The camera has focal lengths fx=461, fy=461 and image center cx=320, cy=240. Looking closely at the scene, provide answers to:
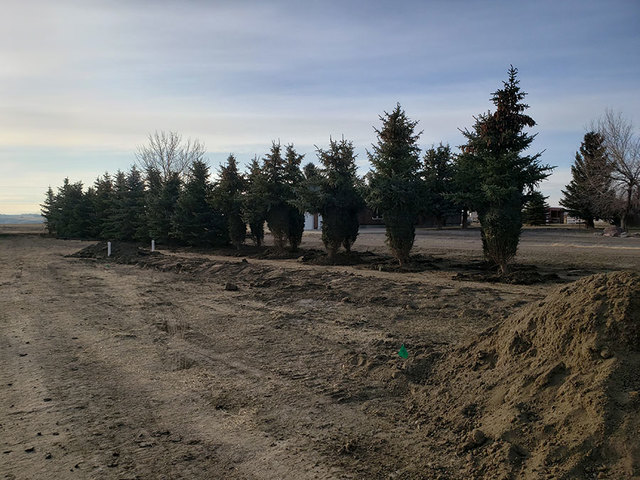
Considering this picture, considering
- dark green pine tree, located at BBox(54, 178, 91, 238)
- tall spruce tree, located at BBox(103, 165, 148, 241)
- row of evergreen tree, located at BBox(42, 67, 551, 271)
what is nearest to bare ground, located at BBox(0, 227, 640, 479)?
row of evergreen tree, located at BBox(42, 67, 551, 271)

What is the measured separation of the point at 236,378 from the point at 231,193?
2006cm

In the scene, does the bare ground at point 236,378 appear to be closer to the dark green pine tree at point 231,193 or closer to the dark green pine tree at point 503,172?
the dark green pine tree at point 503,172

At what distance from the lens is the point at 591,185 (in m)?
39.0

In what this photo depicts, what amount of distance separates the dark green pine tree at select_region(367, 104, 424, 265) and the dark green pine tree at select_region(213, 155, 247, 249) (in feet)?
36.1

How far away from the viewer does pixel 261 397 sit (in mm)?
5293

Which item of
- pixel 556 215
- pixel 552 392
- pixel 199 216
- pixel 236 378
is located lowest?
pixel 236 378

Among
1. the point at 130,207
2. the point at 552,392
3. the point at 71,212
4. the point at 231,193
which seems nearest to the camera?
the point at 552,392

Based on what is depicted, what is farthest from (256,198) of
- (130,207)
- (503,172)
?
(130,207)

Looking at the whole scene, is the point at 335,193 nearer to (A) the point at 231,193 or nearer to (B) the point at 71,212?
(A) the point at 231,193

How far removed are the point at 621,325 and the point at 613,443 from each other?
4.43 feet

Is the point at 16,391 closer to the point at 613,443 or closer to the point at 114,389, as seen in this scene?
the point at 114,389

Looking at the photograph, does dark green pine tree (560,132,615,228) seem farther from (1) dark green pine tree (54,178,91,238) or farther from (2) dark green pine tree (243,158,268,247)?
(1) dark green pine tree (54,178,91,238)

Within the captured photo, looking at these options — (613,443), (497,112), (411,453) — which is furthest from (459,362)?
(497,112)

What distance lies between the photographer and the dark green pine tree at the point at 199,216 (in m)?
27.2
